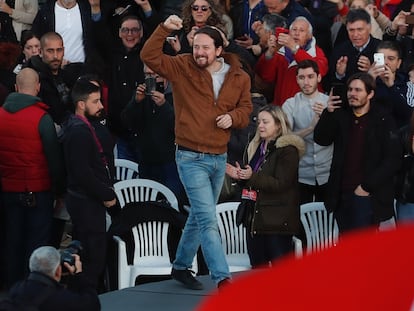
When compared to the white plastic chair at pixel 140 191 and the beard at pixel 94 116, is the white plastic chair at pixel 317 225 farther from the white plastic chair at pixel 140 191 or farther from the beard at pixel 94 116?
the beard at pixel 94 116

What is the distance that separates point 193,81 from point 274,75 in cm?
320

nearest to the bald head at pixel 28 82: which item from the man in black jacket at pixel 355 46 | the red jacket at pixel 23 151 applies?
A: the red jacket at pixel 23 151

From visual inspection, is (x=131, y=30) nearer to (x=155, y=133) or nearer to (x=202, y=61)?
(x=155, y=133)

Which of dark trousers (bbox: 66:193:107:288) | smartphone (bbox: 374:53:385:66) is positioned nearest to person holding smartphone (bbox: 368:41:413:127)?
smartphone (bbox: 374:53:385:66)

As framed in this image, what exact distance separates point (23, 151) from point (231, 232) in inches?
74.5

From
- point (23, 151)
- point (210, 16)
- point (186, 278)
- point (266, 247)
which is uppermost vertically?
point (210, 16)

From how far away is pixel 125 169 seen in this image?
10.1m

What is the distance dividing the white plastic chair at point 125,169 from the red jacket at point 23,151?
1.74 meters

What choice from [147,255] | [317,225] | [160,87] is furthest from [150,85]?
[317,225]

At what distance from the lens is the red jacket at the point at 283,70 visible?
33.2 ft

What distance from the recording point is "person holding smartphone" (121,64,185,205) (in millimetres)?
9609

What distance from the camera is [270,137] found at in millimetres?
8570

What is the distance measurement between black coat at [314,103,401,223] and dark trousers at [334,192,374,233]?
0.15ft

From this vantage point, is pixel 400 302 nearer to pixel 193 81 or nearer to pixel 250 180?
pixel 193 81
